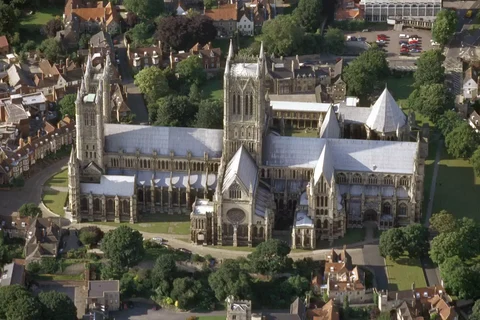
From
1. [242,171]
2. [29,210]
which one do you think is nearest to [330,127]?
[242,171]

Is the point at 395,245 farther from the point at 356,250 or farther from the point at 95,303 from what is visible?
the point at 95,303

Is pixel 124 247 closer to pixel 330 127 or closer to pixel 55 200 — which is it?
pixel 55 200

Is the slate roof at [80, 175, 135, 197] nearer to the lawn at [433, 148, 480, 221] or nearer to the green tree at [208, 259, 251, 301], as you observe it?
the green tree at [208, 259, 251, 301]

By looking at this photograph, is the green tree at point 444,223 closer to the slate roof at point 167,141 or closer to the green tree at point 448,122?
the green tree at point 448,122

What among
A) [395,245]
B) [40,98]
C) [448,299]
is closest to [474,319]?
[448,299]

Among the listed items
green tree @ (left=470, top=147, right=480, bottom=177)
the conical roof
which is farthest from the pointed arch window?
green tree @ (left=470, top=147, right=480, bottom=177)

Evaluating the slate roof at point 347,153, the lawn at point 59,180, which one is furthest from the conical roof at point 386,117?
the lawn at point 59,180
